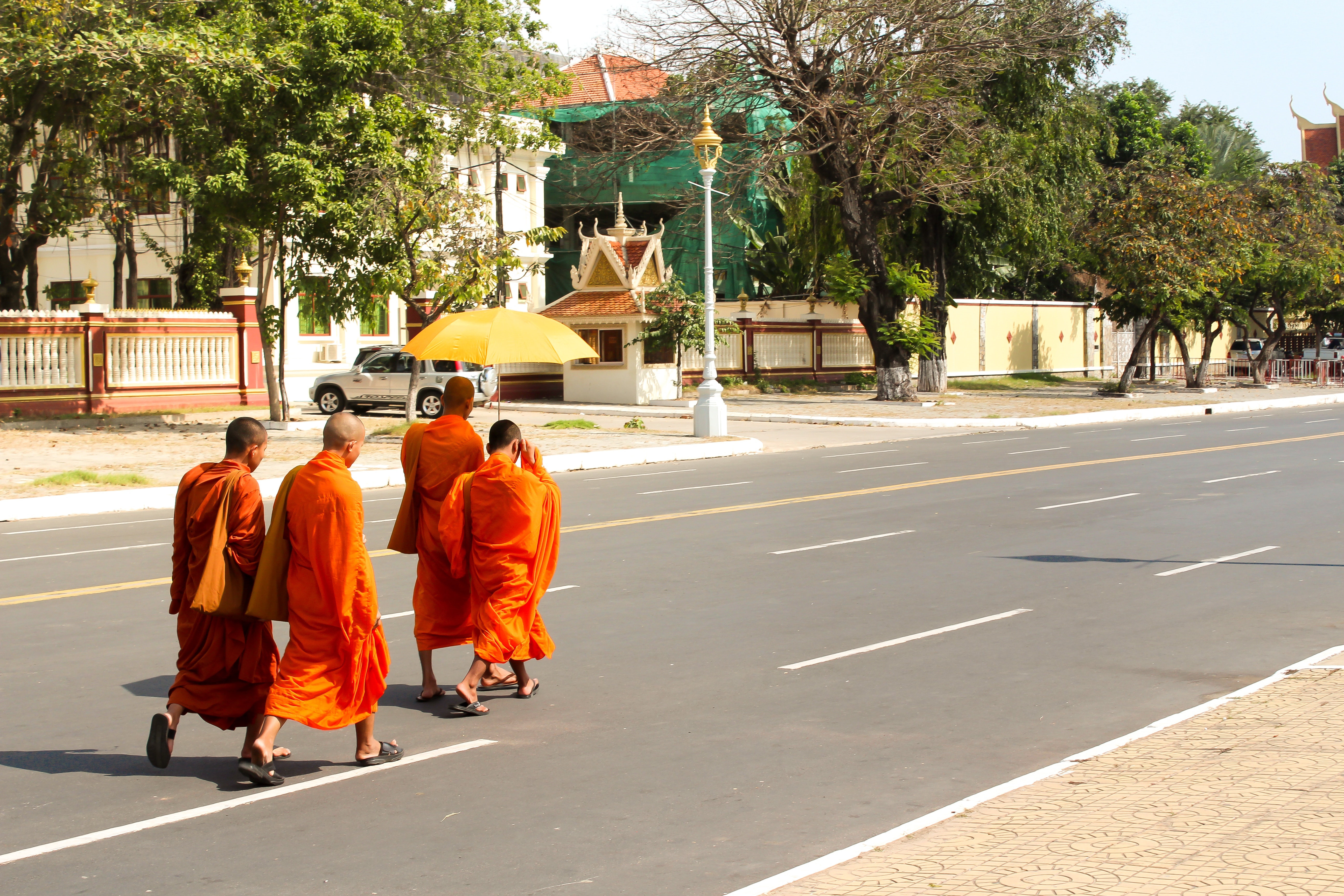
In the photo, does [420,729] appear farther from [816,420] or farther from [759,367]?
[759,367]

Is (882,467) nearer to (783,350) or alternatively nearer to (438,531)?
(438,531)

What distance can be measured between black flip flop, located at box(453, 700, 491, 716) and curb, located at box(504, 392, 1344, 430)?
2527 cm

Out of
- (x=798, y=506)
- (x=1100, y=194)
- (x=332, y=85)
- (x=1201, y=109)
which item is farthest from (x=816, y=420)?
(x=1201, y=109)

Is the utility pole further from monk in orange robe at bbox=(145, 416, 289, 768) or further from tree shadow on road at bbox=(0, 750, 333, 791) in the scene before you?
monk in orange robe at bbox=(145, 416, 289, 768)

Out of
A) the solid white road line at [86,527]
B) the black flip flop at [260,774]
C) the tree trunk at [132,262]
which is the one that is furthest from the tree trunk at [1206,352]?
the black flip flop at [260,774]

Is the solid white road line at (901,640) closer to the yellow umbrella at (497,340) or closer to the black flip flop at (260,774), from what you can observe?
the yellow umbrella at (497,340)

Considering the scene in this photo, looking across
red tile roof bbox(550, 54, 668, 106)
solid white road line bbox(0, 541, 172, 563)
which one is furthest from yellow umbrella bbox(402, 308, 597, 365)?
red tile roof bbox(550, 54, 668, 106)

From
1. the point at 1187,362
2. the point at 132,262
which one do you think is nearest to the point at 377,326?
the point at 132,262

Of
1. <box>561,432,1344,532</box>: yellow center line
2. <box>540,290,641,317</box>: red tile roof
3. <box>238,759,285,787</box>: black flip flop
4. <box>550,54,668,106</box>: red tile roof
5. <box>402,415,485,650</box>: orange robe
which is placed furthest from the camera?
<box>550,54,668,106</box>: red tile roof

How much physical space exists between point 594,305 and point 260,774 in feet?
108

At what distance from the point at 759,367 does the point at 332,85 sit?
20.0m

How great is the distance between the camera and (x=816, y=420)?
1302 inches

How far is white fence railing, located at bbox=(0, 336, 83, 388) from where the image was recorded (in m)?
28.6

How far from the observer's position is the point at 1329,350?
68188 millimetres
